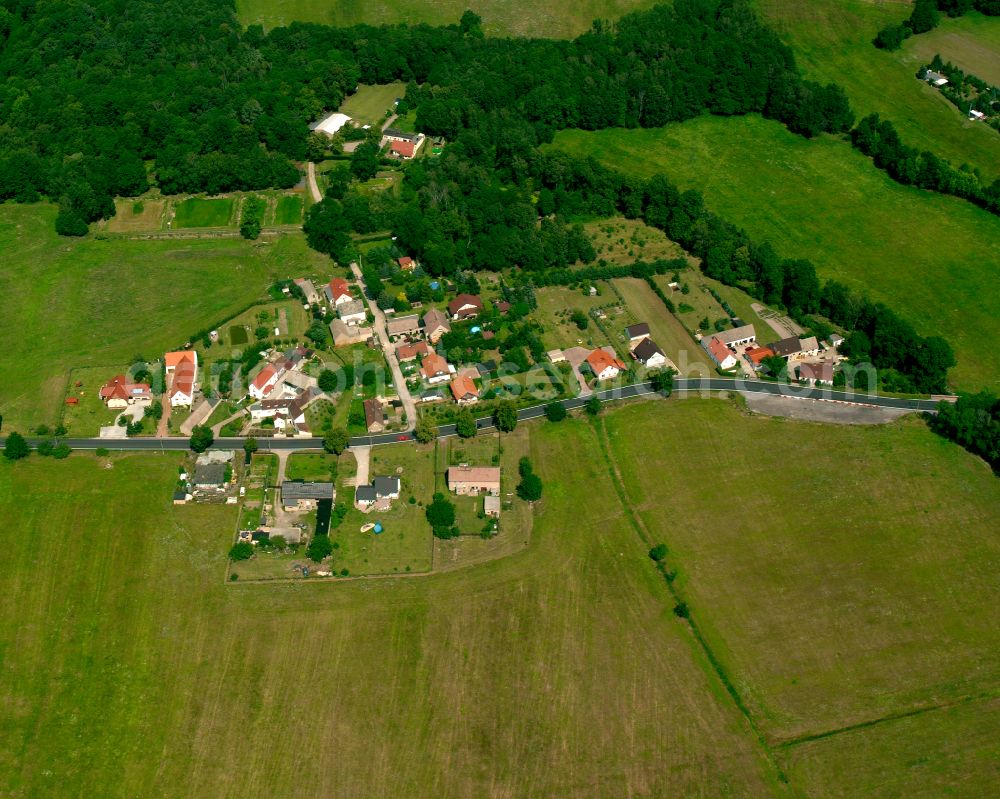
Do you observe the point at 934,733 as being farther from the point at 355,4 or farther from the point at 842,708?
the point at 355,4

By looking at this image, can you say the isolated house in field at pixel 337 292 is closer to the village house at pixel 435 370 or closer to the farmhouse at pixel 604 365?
the village house at pixel 435 370

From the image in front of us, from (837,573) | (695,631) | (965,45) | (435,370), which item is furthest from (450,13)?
(695,631)

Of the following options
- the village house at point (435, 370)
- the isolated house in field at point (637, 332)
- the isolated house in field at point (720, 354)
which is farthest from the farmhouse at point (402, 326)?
the isolated house in field at point (720, 354)

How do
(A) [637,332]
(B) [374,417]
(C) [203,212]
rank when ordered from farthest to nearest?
1. (C) [203,212]
2. (A) [637,332]
3. (B) [374,417]

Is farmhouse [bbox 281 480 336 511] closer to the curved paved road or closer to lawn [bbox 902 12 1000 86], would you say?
the curved paved road

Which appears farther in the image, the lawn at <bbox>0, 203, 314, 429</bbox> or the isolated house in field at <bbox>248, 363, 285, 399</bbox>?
the lawn at <bbox>0, 203, 314, 429</bbox>

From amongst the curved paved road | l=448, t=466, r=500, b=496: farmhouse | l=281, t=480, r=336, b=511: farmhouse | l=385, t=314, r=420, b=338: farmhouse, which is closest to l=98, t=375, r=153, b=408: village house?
the curved paved road

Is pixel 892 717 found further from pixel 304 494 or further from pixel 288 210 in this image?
pixel 288 210
